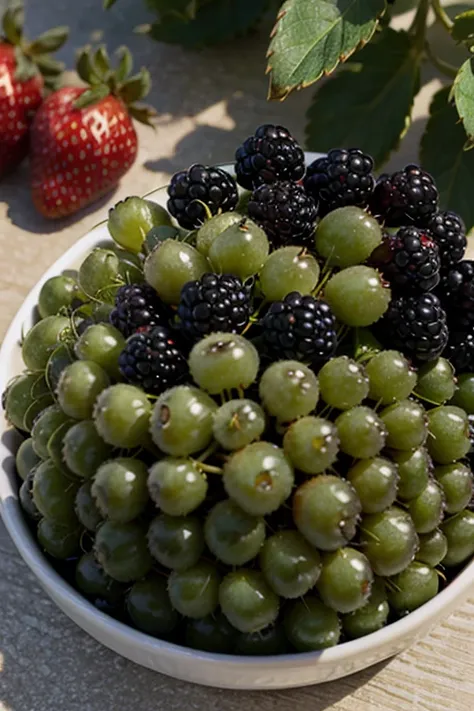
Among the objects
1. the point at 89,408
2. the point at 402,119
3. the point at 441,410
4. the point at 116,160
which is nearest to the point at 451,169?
the point at 402,119

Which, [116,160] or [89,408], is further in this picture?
[116,160]

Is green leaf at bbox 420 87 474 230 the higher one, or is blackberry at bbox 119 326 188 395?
blackberry at bbox 119 326 188 395

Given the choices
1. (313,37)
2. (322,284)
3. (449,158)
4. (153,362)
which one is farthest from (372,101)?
(153,362)

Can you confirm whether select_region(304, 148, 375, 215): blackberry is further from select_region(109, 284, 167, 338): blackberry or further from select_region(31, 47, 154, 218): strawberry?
select_region(31, 47, 154, 218): strawberry

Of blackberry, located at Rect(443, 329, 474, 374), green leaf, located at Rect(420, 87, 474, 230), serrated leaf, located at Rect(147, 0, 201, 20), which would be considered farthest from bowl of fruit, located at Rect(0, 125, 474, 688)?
serrated leaf, located at Rect(147, 0, 201, 20)

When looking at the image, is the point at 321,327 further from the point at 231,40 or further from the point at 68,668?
the point at 231,40

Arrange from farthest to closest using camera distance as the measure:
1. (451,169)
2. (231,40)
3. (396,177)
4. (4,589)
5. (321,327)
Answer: (231,40), (451,169), (4,589), (396,177), (321,327)
